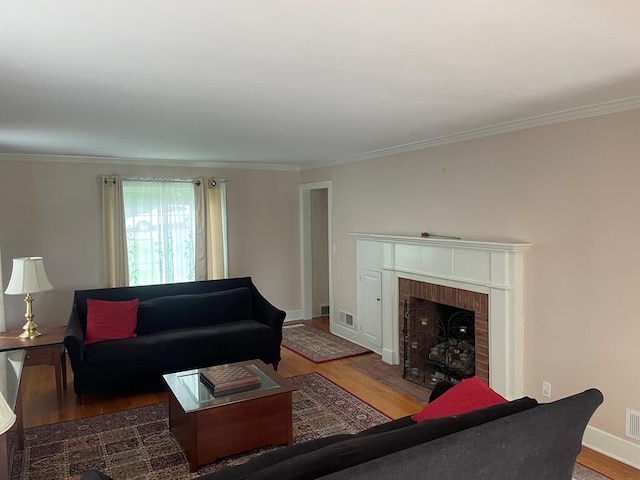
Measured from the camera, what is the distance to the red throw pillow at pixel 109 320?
14.4ft

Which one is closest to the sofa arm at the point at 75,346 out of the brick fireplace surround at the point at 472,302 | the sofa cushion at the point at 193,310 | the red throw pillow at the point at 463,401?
the sofa cushion at the point at 193,310

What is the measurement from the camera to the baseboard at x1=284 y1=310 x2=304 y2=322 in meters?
7.07

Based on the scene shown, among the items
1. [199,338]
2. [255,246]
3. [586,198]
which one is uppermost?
[586,198]

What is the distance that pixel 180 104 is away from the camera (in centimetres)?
296

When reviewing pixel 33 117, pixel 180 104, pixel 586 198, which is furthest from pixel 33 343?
pixel 586 198

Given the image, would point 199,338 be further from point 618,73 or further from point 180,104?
point 618,73

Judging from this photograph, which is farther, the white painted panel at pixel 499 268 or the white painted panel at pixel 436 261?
the white painted panel at pixel 436 261

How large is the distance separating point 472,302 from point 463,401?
1852mm

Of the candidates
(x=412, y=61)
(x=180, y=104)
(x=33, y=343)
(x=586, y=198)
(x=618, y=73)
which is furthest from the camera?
(x=33, y=343)

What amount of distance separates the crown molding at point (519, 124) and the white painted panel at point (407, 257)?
103cm

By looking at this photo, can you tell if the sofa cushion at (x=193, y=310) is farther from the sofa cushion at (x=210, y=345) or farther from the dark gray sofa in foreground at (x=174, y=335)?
the sofa cushion at (x=210, y=345)

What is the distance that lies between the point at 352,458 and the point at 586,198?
8.47ft

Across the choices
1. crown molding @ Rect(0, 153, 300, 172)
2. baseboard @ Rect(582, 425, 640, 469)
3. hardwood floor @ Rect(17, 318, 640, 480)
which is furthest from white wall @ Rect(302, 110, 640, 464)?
crown molding @ Rect(0, 153, 300, 172)

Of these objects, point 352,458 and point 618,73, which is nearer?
point 352,458
